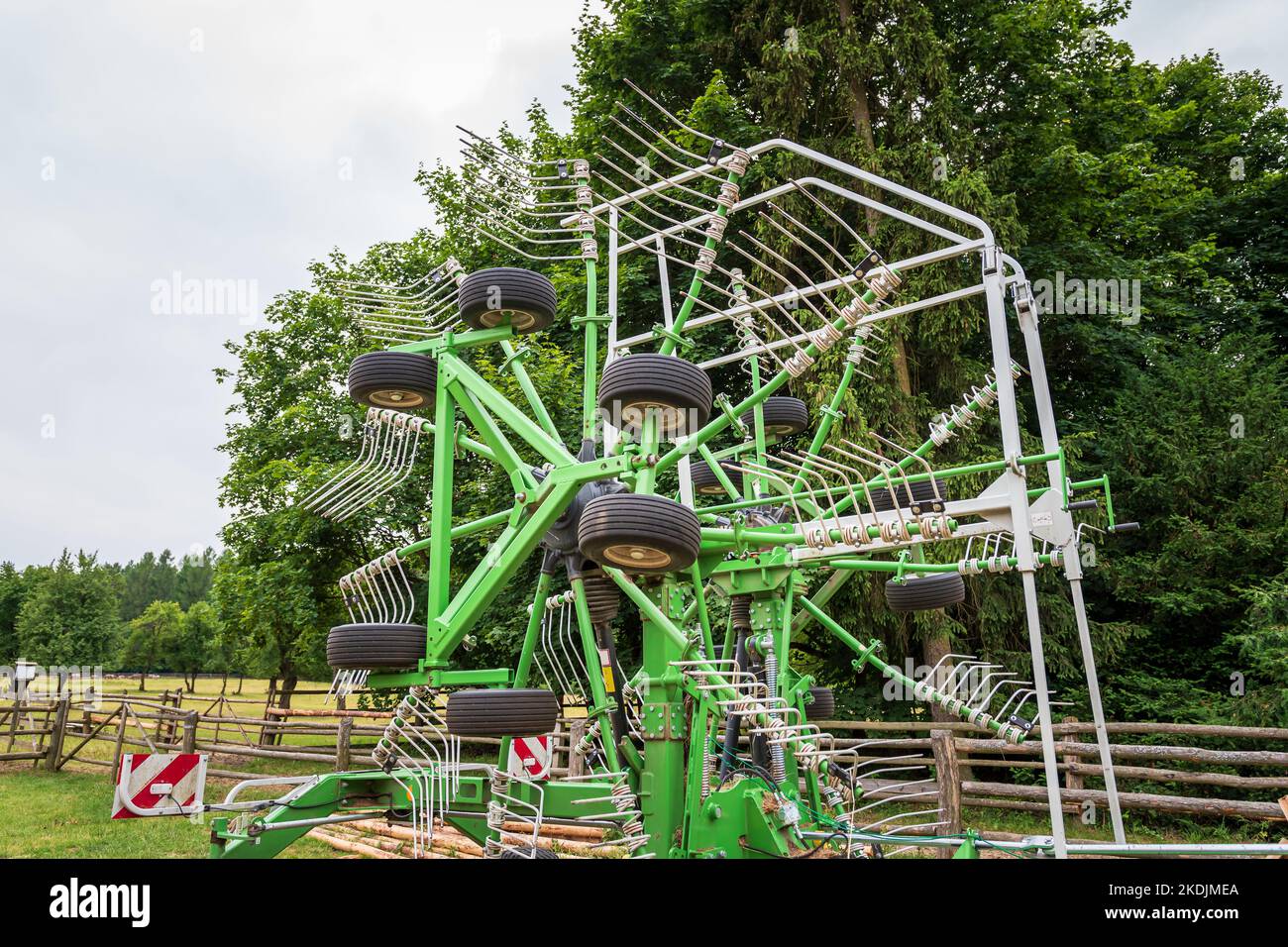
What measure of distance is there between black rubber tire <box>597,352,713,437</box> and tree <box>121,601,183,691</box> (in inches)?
2513

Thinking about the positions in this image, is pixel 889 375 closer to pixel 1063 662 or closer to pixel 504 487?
pixel 1063 662

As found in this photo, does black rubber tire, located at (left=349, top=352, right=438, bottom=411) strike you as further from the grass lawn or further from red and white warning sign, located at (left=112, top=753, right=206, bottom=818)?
the grass lawn

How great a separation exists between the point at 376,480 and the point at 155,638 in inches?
2549

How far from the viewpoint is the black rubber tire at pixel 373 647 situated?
5.47 m

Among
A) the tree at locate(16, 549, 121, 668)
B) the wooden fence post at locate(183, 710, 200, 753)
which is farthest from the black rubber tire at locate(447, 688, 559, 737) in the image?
the tree at locate(16, 549, 121, 668)

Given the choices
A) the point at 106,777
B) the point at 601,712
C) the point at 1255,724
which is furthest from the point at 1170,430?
the point at 106,777

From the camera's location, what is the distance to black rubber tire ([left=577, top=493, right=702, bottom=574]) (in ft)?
15.2

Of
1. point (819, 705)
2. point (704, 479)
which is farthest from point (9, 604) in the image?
point (819, 705)

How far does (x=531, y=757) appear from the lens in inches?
276

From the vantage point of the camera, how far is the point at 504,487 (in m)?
15.1

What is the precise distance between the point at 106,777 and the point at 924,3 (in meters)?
20.2

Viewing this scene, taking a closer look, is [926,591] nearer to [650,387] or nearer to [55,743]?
[650,387]

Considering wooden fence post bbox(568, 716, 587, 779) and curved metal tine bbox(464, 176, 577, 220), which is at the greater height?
curved metal tine bbox(464, 176, 577, 220)

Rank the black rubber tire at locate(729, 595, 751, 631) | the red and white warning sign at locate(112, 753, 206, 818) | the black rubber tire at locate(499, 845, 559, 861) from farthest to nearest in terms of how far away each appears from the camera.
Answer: the black rubber tire at locate(729, 595, 751, 631)
the black rubber tire at locate(499, 845, 559, 861)
the red and white warning sign at locate(112, 753, 206, 818)
